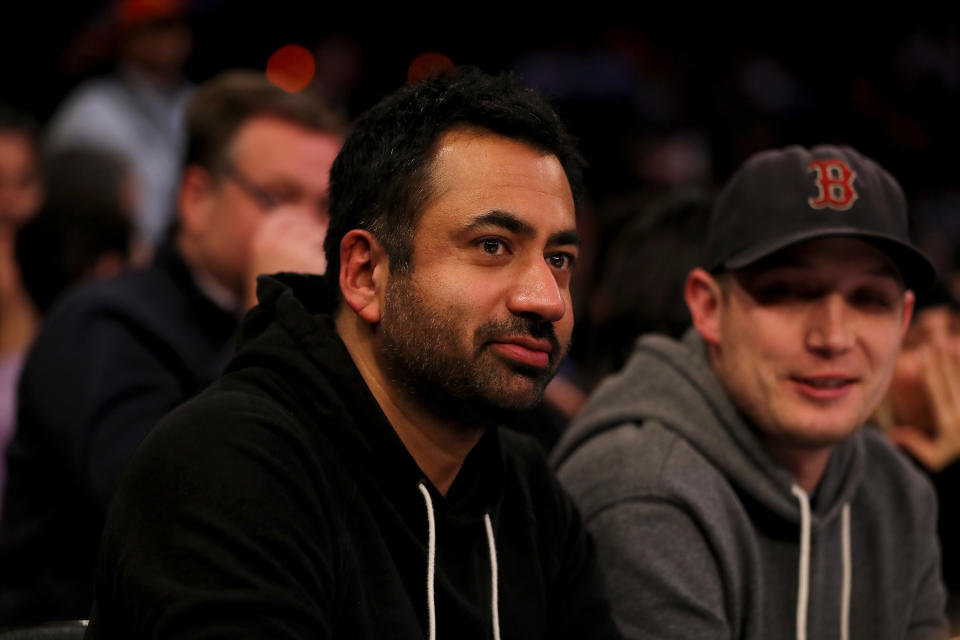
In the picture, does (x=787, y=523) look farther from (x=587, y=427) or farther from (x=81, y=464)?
(x=81, y=464)

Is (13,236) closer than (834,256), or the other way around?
(834,256)

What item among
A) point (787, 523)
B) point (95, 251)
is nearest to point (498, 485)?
point (787, 523)

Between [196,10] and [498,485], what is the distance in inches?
260

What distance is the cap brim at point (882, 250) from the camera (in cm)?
219

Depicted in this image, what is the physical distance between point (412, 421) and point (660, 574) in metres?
0.54

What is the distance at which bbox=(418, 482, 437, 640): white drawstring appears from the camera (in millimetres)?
1818

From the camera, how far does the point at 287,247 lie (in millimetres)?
2727

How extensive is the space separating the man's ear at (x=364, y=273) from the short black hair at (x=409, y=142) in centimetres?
2

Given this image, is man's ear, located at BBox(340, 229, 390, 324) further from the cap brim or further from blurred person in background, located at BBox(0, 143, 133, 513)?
blurred person in background, located at BBox(0, 143, 133, 513)

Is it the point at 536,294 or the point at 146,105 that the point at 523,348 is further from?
the point at 146,105

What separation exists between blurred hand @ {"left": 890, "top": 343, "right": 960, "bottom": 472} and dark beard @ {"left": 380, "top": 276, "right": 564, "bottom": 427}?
1686 mm

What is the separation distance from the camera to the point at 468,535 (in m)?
1.95

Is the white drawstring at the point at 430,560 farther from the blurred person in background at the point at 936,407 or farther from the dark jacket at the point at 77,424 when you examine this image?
the blurred person in background at the point at 936,407

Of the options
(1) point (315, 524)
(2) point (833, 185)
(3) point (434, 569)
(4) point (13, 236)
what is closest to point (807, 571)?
(2) point (833, 185)
